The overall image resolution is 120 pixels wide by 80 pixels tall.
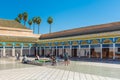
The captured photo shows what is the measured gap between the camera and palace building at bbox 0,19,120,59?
29423 millimetres

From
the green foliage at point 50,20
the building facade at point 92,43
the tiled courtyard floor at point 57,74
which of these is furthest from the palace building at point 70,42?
the green foliage at point 50,20

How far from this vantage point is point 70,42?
35.8m

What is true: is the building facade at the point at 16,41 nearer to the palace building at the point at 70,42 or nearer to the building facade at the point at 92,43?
the palace building at the point at 70,42

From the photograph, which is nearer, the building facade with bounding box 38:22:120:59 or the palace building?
the building facade with bounding box 38:22:120:59

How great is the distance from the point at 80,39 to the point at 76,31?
6.20 m

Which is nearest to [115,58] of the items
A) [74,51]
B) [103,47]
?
[103,47]

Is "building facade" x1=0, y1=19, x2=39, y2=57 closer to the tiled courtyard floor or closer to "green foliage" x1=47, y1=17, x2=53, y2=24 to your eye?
"green foliage" x1=47, y1=17, x2=53, y2=24

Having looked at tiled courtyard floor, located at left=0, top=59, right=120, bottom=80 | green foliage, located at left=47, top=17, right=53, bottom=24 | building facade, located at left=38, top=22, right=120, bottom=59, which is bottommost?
tiled courtyard floor, located at left=0, top=59, right=120, bottom=80

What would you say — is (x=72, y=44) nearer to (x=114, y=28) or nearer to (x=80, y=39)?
(x=80, y=39)

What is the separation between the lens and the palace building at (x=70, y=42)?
96.5ft

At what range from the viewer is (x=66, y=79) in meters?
11.4

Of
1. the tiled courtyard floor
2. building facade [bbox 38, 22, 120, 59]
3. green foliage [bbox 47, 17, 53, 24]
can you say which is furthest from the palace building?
green foliage [bbox 47, 17, 53, 24]

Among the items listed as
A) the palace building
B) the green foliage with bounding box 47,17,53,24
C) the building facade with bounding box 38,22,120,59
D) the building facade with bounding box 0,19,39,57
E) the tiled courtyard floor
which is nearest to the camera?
the tiled courtyard floor

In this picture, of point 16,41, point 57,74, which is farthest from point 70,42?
point 57,74
